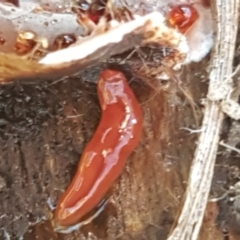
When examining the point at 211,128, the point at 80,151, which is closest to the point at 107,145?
the point at 80,151

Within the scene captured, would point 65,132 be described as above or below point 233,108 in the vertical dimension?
below

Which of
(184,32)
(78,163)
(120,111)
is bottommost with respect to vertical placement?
(78,163)

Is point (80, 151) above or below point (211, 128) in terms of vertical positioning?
below

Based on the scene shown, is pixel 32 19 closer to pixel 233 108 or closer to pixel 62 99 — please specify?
pixel 62 99

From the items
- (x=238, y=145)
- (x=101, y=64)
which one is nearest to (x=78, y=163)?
(x=101, y=64)

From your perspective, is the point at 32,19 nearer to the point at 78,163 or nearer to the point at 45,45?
the point at 45,45

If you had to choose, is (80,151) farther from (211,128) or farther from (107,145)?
(211,128)

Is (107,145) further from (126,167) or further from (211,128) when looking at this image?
(211,128)

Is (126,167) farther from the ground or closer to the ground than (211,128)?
closer to the ground
